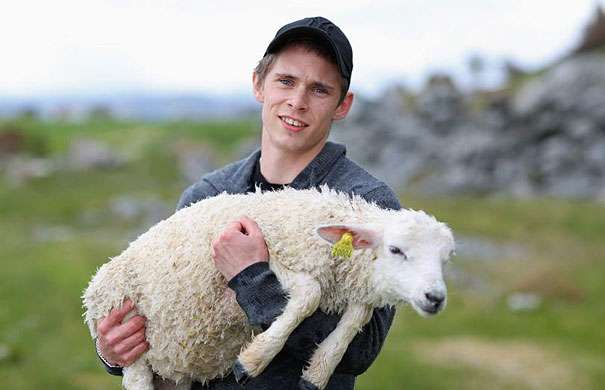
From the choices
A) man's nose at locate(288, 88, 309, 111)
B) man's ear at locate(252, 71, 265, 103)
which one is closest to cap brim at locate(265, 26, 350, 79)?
man's nose at locate(288, 88, 309, 111)

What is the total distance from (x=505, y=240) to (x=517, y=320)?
6.64 meters

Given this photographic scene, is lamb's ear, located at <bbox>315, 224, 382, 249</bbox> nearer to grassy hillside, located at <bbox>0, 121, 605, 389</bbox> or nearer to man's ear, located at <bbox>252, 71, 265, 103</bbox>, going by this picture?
man's ear, located at <bbox>252, 71, 265, 103</bbox>

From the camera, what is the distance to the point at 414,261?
2600mm

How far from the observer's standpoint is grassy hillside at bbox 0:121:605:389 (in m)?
11.5

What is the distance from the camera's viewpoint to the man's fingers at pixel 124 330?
9.52 feet

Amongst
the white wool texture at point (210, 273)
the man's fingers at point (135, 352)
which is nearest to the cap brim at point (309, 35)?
the white wool texture at point (210, 273)

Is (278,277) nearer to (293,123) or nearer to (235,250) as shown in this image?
(235,250)

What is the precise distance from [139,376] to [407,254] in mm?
1207

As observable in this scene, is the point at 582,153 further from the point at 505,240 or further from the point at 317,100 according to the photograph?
the point at 317,100

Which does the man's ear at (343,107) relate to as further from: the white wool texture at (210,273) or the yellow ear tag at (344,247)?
the yellow ear tag at (344,247)

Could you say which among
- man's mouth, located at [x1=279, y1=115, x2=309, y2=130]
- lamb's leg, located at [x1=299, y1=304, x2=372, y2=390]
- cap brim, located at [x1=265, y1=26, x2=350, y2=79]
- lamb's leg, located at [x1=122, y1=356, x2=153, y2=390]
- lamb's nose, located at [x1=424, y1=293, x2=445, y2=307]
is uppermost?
cap brim, located at [x1=265, y1=26, x2=350, y2=79]

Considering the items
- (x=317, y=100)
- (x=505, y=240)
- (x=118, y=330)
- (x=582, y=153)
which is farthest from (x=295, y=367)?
(x=582, y=153)

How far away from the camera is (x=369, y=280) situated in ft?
9.02

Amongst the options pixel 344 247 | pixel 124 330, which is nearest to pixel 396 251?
pixel 344 247
